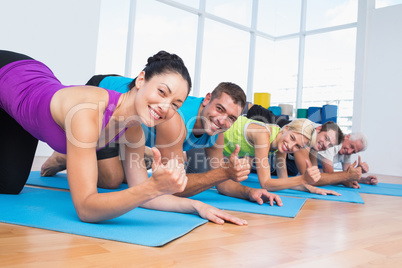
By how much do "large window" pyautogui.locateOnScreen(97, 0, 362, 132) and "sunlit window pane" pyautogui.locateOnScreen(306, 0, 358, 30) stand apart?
0.02m

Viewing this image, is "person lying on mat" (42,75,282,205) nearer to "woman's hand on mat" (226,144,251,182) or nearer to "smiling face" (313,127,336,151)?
"woman's hand on mat" (226,144,251,182)

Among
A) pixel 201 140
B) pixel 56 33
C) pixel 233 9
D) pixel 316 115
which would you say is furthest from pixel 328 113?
pixel 201 140

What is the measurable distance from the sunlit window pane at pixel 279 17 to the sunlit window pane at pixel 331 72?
1.77ft

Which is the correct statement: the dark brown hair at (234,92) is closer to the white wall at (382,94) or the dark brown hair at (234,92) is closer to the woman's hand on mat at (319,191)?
the woman's hand on mat at (319,191)

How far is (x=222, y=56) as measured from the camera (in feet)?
22.5

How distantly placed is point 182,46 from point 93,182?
5.32 m

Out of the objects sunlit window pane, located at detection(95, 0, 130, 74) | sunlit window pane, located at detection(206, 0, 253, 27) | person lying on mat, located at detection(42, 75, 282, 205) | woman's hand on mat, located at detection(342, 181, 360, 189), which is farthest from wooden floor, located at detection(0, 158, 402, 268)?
sunlit window pane, located at detection(206, 0, 253, 27)

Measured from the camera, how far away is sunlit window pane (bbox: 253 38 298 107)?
24.9ft

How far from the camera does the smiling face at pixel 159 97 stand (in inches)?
49.0

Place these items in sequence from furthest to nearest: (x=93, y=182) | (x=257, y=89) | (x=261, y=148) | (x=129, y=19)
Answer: (x=257, y=89)
(x=129, y=19)
(x=261, y=148)
(x=93, y=182)

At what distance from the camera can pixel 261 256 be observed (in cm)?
107

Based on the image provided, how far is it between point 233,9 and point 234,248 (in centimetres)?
651

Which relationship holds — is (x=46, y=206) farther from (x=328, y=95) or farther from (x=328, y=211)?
(x=328, y=95)

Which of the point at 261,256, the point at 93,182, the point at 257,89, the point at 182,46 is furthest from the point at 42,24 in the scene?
the point at 257,89
